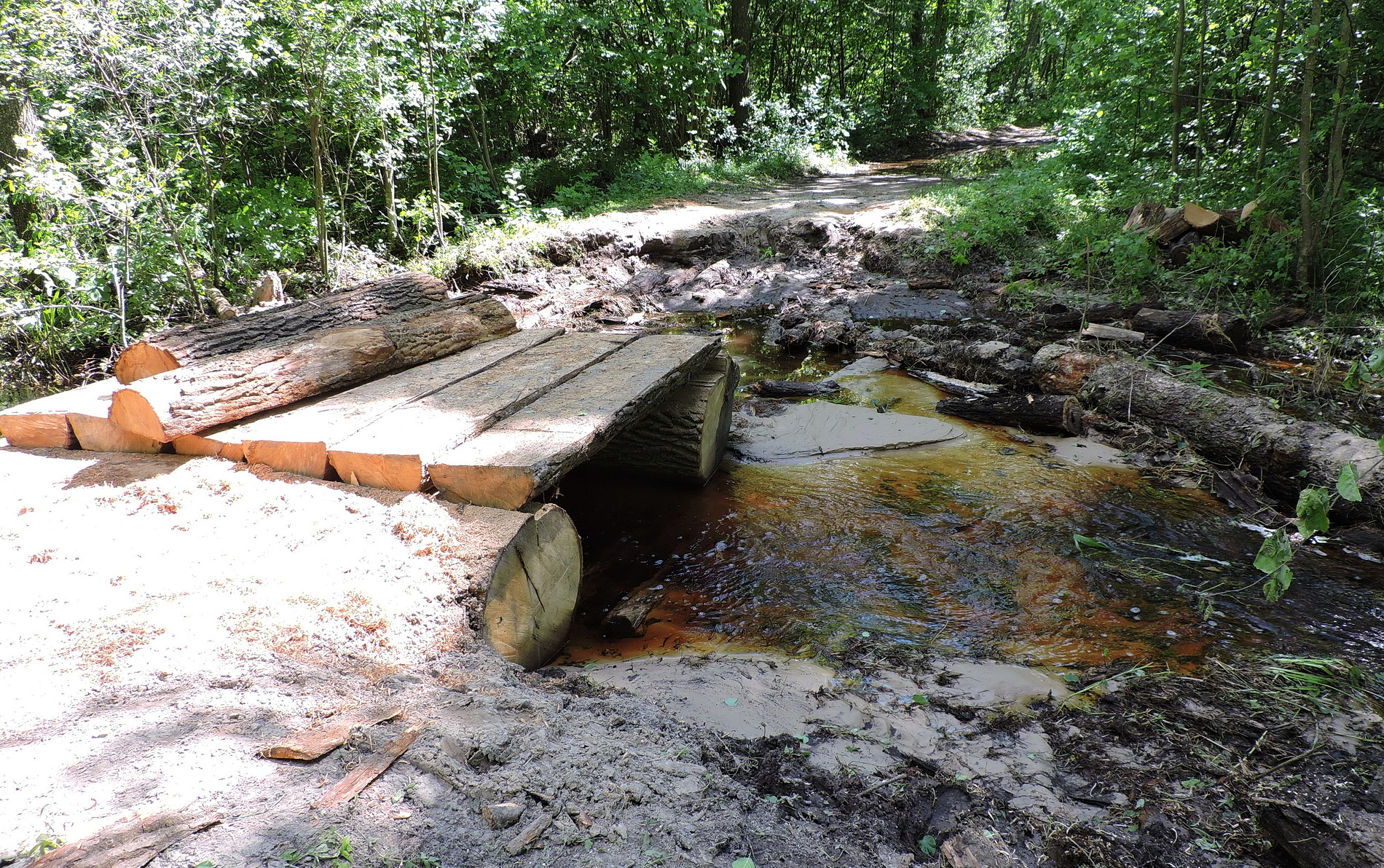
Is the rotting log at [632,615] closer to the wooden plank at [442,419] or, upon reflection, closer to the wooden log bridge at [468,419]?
the wooden log bridge at [468,419]

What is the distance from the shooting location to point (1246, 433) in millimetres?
4395

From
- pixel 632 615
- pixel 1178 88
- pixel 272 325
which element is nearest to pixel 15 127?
pixel 272 325

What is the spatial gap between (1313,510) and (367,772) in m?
2.58

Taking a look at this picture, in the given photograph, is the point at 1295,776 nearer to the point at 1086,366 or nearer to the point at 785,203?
the point at 1086,366

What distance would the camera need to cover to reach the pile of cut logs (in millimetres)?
2648

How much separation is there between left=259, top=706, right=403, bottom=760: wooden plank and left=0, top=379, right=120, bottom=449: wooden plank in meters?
2.64

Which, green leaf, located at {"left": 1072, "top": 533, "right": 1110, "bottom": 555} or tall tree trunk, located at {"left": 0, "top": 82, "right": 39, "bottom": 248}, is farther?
tall tree trunk, located at {"left": 0, "top": 82, "right": 39, "bottom": 248}

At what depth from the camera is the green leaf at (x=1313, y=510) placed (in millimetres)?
1852

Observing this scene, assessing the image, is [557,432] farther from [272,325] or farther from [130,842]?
[272,325]

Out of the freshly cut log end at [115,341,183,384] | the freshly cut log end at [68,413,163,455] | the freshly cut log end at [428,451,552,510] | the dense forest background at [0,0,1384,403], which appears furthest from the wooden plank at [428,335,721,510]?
the dense forest background at [0,0,1384,403]

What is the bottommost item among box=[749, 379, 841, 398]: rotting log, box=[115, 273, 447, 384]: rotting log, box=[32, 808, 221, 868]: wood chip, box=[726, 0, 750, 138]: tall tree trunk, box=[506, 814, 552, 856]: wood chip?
box=[749, 379, 841, 398]: rotting log

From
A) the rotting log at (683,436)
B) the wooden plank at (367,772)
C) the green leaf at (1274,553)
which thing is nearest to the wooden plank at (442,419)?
the rotting log at (683,436)

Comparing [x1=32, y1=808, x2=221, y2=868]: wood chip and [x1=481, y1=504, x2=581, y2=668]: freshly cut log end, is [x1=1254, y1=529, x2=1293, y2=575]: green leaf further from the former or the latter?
[x1=32, y1=808, x2=221, y2=868]: wood chip

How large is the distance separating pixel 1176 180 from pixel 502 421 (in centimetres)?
905
